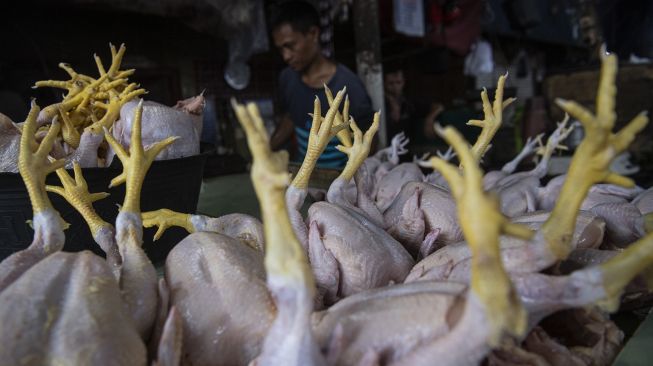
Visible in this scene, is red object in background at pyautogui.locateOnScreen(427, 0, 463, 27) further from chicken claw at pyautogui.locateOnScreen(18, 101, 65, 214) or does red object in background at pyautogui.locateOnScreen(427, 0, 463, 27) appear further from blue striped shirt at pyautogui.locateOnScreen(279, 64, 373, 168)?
chicken claw at pyautogui.locateOnScreen(18, 101, 65, 214)

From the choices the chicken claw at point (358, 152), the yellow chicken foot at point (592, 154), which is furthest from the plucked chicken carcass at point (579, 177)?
the chicken claw at point (358, 152)

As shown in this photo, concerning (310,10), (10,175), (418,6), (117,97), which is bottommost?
(10,175)

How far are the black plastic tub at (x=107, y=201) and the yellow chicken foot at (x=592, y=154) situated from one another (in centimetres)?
107

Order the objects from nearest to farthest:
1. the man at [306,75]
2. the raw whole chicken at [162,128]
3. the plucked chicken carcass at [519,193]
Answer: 1. the raw whole chicken at [162,128]
2. the plucked chicken carcass at [519,193]
3. the man at [306,75]

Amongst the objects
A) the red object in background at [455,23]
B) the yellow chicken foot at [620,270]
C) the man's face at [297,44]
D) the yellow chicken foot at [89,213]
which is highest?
the red object in background at [455,23]

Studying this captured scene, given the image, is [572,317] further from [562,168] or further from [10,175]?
[562,168]

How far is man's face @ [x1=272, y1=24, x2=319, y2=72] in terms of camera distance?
10.4 feet

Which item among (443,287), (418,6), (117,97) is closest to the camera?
(443,287)

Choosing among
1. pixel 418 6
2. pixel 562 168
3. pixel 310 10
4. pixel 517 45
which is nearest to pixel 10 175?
pixel 310 10

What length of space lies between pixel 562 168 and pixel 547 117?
215 centimetres

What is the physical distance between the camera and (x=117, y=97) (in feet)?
5.07

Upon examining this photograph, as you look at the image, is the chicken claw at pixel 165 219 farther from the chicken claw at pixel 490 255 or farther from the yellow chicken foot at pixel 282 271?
the chicken claw at pixel 490 255

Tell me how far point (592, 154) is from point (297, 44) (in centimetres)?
283

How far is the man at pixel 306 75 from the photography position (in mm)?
3162
